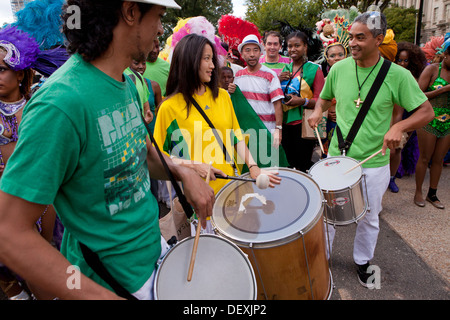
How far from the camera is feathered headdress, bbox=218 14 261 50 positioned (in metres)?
5.43

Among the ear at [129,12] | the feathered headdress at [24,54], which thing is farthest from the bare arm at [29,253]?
the feathered headdress at [24,54]

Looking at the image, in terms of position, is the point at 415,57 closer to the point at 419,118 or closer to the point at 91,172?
the point at 419,118

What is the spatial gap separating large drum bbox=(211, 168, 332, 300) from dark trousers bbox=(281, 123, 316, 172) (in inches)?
112

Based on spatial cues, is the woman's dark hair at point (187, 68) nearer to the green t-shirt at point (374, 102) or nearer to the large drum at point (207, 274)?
the green t-shirt at point (374, 102)

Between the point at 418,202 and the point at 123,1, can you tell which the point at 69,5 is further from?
the point at 418,202

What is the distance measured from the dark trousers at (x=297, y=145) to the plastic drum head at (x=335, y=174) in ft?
6.63

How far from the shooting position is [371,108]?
108 inches

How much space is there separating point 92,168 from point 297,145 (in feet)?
13.2

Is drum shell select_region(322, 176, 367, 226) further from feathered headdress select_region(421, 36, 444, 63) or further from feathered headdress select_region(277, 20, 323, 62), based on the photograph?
feathered headdress select_region(277, 20, 323, 62)

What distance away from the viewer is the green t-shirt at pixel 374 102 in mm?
2639

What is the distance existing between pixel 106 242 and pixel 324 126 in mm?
4466

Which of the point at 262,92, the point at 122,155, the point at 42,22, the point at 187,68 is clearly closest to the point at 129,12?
the point at 122,155

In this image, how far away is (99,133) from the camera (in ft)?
3.39

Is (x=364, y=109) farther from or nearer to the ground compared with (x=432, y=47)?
nearer to the ground
